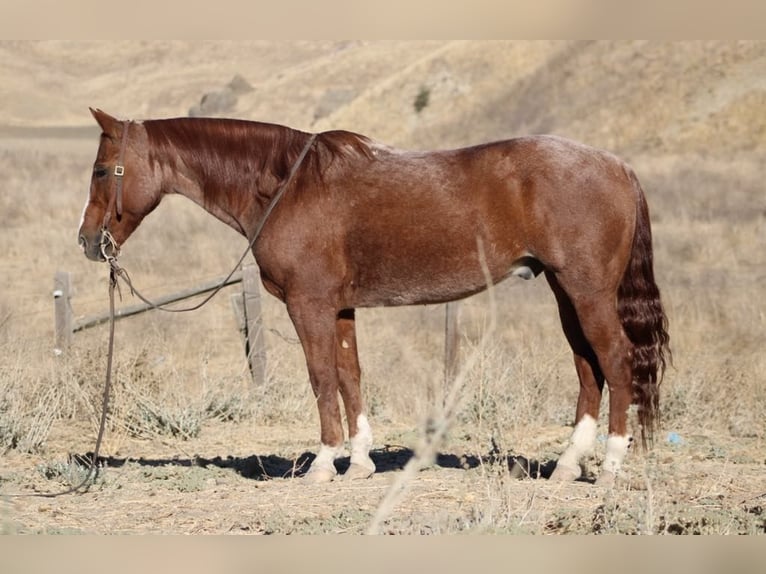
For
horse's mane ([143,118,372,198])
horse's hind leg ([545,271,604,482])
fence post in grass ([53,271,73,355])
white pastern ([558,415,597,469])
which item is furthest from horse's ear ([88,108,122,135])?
white pastern ([558,415,597,469])

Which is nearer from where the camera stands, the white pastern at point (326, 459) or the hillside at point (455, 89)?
the white pastern at point (326, 459)

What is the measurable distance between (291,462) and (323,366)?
1280mm

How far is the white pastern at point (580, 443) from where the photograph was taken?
22.2ft

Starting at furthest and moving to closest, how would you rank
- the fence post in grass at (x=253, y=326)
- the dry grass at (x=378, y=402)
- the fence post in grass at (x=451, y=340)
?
the fence post in grass at (x=451, y=340), the fence post in grass at (x=253, y=326), the dry grass at (x=378, y=402)

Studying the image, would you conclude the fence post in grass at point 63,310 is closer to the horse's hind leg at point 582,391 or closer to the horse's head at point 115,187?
the horse's head at point 115,187

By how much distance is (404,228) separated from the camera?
21.8ft

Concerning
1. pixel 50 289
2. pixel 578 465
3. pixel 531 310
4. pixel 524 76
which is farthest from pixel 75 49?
pixel 578 465

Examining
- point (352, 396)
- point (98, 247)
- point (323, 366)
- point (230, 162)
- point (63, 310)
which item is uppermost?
point (230, 162)

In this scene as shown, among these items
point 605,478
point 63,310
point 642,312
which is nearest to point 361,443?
point 605,478

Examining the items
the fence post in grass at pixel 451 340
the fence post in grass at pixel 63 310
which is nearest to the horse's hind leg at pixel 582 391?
the fence post in grass at pixel 451 340

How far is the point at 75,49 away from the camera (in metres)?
55.6

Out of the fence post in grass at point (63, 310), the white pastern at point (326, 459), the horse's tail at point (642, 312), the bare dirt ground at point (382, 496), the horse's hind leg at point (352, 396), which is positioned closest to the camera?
the bare dirt ground at point (382, 496)

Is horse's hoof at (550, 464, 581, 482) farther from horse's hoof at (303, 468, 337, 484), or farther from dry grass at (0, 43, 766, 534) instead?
horse's hoof at (303, 468, 337, 484)

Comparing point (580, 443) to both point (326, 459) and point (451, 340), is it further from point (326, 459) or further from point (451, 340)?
point (451, 340)
